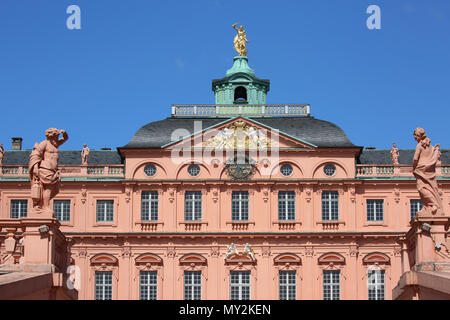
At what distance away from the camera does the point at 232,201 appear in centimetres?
7031

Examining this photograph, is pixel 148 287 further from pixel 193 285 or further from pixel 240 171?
pixel 240 171

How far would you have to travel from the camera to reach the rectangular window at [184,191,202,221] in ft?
230

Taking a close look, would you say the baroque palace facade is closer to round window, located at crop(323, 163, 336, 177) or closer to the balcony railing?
round window, located at crop(323, 163, 336, 177)

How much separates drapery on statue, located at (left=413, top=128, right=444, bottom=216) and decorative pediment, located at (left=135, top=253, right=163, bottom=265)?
34836 millimetres

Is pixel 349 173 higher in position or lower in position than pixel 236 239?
higher

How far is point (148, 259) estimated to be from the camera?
69.3 meters

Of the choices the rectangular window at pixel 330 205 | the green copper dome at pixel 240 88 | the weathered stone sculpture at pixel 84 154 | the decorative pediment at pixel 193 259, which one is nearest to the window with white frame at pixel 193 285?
the decorative pediment at pixel 193 259

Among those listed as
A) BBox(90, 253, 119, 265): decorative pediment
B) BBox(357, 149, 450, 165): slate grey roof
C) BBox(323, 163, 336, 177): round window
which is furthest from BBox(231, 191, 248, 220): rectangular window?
BBox(357, 149, 450, 165): slate grey roof

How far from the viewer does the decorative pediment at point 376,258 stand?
69000 mm

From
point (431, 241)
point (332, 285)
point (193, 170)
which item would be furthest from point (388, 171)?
point (431, 241)

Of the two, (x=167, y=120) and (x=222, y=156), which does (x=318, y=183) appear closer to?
(x=222, y=156)

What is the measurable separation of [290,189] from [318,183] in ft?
6.11

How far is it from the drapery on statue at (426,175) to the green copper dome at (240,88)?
4181cm
